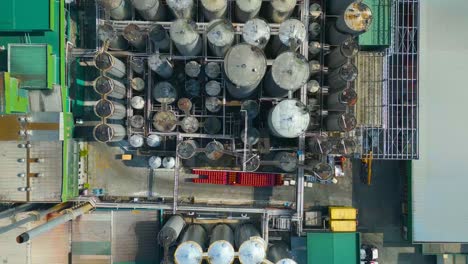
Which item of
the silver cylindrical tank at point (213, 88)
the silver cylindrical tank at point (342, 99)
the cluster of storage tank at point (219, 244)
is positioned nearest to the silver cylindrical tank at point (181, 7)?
the silver cylindrical tank at point (213, 88)

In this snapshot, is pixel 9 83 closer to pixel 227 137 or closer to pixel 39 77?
pixel 39 77

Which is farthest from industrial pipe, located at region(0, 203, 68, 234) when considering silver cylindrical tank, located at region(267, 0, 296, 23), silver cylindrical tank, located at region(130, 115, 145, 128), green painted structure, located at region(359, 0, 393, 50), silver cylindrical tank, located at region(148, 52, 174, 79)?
green painted structure, located at region(359, 0, 393, 50)

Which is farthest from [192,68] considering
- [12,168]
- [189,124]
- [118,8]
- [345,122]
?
[12,168]

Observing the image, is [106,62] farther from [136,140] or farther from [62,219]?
[62,219]

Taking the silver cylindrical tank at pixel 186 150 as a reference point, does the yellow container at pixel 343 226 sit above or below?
below

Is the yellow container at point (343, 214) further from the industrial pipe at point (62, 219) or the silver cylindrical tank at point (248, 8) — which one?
the industrial pipe at point (62, 219)
